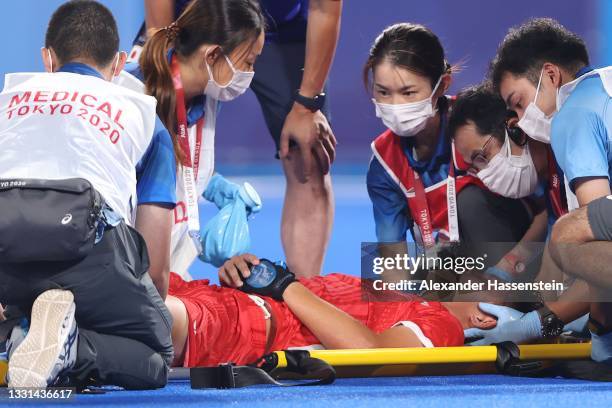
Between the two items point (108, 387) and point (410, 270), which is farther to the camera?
point (410, 270)

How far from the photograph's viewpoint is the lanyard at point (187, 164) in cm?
478

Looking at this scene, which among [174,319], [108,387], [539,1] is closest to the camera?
[108,387]

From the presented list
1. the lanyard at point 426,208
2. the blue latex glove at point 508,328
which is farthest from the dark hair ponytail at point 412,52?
the blue latex glove at point 508,328

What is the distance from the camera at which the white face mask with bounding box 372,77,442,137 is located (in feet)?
16.8

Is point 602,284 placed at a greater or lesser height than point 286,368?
greater

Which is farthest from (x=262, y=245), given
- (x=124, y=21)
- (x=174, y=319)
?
(x=174, y=319)

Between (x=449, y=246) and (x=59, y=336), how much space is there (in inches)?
89.4

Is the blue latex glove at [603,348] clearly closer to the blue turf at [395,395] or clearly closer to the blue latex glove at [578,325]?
the blue turf at [395,395]

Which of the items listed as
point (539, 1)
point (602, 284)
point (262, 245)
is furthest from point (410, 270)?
point (539, 1)

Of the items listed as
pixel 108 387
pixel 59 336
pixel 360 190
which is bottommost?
pixel 360 190

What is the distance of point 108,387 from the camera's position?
3.79m

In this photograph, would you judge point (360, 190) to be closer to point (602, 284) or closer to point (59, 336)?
point (602, 284)

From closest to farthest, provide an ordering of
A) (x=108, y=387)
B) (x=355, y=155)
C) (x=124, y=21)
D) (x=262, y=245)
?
(x=108, y=387) < (x=262, y=245) < (x=124, y=21) < (x=355, y=155)

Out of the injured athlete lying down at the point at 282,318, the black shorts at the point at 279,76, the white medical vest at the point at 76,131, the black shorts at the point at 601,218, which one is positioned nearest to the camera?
the white medical vest at the point at 76,131
